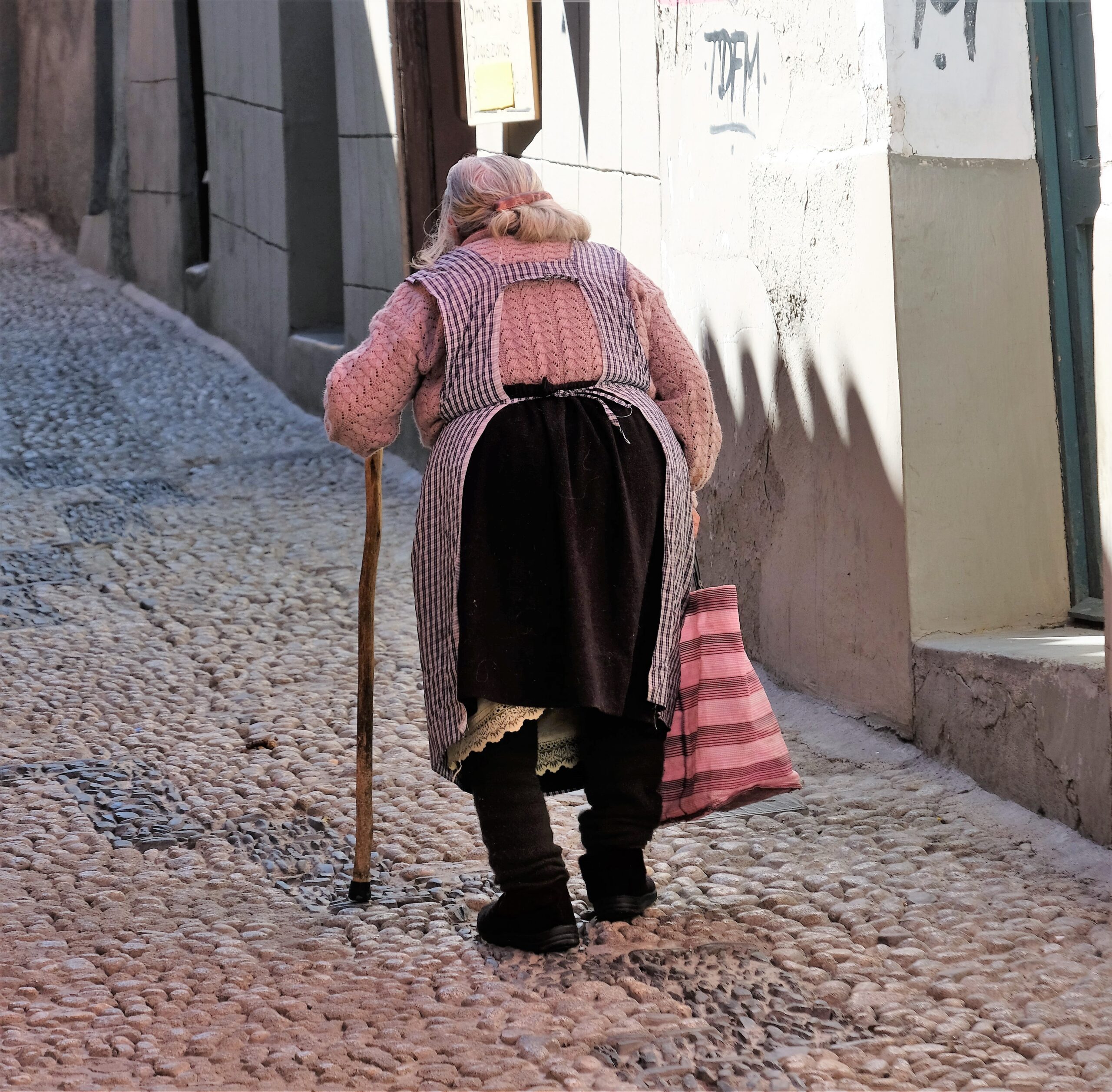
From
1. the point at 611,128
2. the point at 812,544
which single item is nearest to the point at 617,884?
the point at 812,544

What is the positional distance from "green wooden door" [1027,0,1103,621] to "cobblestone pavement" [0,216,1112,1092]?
0.72 meters

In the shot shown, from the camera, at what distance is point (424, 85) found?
7305 millimetres

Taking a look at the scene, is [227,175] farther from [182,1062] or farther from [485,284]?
[182,1062]

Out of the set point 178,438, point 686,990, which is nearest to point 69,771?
point 686,990

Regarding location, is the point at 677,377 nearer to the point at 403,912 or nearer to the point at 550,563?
the point at 550,563

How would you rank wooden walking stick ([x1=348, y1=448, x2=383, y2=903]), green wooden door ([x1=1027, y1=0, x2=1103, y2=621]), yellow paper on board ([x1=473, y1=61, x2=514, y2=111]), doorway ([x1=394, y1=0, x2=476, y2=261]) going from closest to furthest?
1. wooden walking stick ([x1=348, y1=448, x2=383, y2=903])
2. green wooden door ([x1=1027, y1=0, x2=1103, y2=621])
3. yellow paper on board ([x1=473, y1=61, x2=514, y2=111])
4. doorway ([x1=394, y1=0, x2=476, y2=261])

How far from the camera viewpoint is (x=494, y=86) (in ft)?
19.9

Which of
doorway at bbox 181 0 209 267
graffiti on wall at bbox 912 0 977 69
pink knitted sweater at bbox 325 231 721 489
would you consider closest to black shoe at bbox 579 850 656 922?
pink knitted sweater at bbox 325 231 721 489

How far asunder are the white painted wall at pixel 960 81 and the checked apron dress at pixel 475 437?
1.19m

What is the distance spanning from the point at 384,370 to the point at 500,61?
3.58m

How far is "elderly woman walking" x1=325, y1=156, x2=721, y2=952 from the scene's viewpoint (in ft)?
8.93

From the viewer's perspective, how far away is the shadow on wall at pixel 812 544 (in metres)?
3.80

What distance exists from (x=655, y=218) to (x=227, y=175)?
224 inches

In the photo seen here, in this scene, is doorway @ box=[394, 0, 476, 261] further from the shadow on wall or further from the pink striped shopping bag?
the pink striped shopping bag
